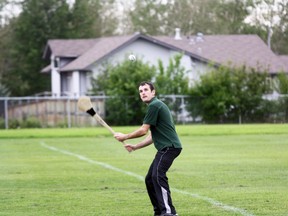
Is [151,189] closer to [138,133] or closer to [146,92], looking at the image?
[138,133]

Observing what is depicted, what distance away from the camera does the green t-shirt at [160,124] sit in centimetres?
1205

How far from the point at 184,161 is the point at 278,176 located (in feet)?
18.6

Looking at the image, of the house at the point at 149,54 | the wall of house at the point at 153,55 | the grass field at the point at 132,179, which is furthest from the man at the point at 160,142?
the wall of house at the point at 153,55

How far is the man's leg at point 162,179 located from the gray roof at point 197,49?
1956 inches

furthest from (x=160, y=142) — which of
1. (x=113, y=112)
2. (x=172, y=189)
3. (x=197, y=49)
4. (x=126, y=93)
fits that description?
(x=197, y=49)

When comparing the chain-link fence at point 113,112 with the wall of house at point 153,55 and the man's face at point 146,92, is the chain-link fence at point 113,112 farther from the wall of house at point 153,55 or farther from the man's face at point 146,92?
the man's face at point 146,92

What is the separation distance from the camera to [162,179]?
12.0 meters

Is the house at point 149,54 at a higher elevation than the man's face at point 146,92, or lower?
higher

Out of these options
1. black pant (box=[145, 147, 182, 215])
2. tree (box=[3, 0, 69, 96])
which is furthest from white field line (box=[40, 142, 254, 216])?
tree (box=[3, 0, 69, 96])

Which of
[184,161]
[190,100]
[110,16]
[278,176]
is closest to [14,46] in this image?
[110,16]

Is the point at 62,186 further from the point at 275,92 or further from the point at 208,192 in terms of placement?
Answer: the point at 275,92

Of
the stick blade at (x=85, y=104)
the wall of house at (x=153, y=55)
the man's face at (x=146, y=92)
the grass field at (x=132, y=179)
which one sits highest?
the wall of house at (x=153, y=55)

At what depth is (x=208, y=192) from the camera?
15633 millimetres

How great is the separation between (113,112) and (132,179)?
115 ft
